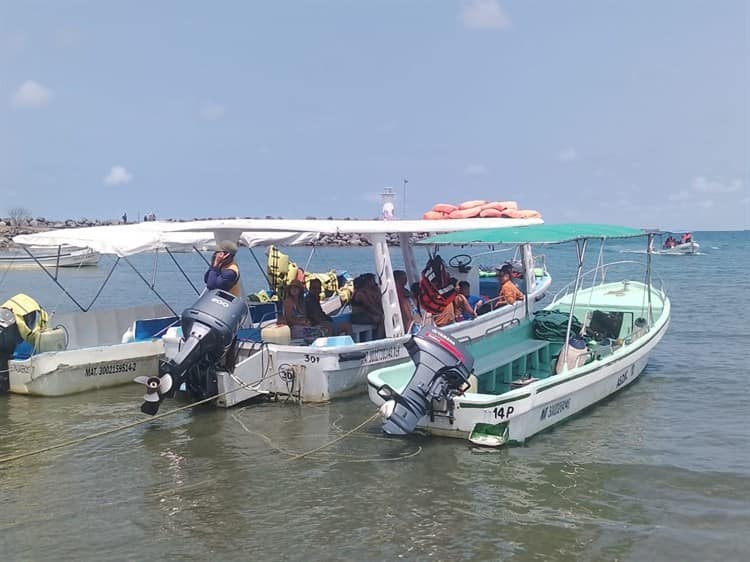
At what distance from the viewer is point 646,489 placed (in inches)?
302

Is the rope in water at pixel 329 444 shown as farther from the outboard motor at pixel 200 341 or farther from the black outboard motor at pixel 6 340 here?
the black outboard motor at pixel 6 340

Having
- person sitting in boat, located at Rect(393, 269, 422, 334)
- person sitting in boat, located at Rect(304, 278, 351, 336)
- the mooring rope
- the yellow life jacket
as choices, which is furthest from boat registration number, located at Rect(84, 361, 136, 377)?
the mooring rope

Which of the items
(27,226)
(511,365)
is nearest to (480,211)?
(511,365)

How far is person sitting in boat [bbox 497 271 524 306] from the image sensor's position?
13.3 metres

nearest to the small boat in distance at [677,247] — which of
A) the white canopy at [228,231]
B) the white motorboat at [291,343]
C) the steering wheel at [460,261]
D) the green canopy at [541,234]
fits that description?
the steering wheel at [460,261]

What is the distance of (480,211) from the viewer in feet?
45.5

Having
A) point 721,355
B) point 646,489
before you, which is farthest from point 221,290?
point 721,355

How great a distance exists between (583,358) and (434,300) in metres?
3.12

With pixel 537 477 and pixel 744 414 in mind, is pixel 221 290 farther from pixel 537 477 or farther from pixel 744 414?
pixel 744 414

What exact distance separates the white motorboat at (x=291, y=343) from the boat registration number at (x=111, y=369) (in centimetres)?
159

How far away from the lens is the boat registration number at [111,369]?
11906 mm

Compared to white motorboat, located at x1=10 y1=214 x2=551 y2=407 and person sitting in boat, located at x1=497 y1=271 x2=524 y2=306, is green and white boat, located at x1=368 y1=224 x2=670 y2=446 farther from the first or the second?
white motorboat, located at x1=10 y1=214 x2=551 y2=407

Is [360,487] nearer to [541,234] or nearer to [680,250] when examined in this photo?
[541,234]

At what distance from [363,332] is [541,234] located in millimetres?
4070
